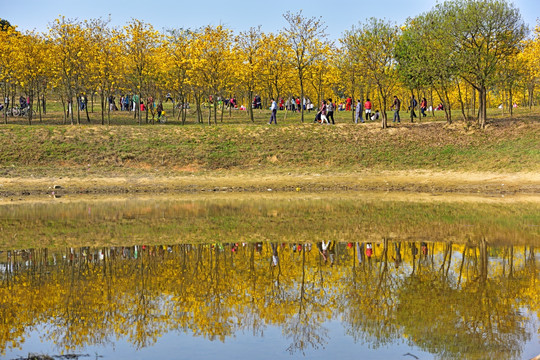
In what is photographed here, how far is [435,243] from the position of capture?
23234mm

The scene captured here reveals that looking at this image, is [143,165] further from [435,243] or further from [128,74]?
[435,243]

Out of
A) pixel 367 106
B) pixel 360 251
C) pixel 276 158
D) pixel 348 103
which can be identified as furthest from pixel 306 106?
pixel 360 251

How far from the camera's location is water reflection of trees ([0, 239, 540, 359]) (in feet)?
43.1

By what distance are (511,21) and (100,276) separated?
4426 centimetres

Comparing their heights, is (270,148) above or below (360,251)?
above

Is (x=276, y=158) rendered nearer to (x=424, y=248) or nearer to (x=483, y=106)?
(x=483, y=106)

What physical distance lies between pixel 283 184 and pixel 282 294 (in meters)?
28.5

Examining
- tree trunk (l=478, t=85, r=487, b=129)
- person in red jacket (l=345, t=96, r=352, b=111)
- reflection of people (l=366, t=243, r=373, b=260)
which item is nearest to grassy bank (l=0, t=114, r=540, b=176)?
tree trunk (l=478, t=85, r=487, b=129)

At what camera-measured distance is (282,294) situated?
645 inches

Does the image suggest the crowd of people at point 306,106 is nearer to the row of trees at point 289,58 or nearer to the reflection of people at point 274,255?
the row of trees at point 289,58

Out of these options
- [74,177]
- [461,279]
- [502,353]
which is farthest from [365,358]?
[74,177]

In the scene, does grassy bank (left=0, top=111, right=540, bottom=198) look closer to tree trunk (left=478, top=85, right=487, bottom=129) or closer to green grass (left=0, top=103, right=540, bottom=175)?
green grass (left=0, top=103, right=540, bottom=175)

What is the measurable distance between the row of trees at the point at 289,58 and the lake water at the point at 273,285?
2696 cm

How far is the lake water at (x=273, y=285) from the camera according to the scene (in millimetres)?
12602
